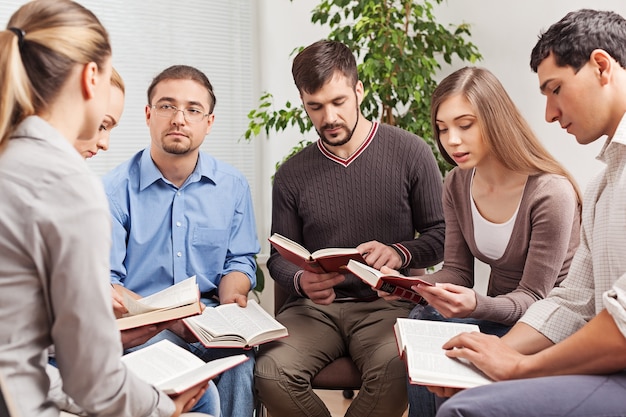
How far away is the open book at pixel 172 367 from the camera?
4.88ft

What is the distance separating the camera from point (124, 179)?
2.50 meters

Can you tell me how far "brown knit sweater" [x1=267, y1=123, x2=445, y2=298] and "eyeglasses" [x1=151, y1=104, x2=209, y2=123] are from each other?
0.41m

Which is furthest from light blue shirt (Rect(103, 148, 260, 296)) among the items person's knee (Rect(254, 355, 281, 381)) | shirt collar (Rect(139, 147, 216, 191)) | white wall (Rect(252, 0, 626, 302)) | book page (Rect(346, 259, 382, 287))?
white wall (Rect(252, 0, 626, 302))

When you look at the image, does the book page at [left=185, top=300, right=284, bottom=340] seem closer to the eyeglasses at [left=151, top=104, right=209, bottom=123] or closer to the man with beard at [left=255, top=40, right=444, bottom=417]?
the man with beard at [left=255, top=40, right=444, bottom=417]

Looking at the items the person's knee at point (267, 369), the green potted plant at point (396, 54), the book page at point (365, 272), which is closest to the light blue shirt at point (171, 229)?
the person's knee at point (267, 369)

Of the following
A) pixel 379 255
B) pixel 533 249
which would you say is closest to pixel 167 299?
pixel 379 255

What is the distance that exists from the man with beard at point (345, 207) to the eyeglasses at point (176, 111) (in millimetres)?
377

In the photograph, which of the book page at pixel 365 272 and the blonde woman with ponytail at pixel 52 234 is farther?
the book page at pixel 365 272

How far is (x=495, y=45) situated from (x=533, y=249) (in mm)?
→ 1791

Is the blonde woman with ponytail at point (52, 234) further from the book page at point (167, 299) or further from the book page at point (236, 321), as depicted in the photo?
the book page at point (236, 321)

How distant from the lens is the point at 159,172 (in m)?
2.50

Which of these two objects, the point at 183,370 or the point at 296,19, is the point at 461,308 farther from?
the point at 296,19

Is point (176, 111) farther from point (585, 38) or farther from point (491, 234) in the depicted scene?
point (585, 38)

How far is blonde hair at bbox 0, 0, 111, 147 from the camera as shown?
1.21 metres
